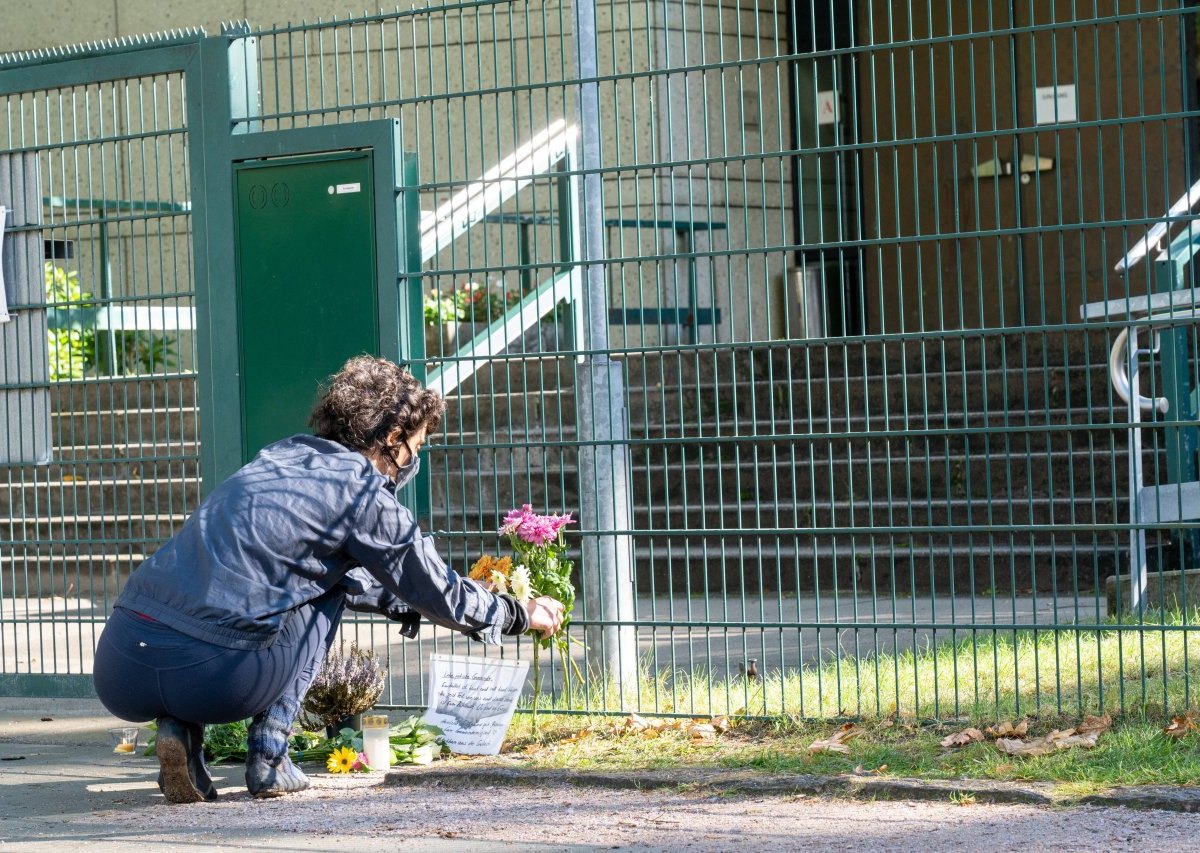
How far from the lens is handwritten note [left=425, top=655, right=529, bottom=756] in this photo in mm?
5156

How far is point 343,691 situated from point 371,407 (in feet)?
3.64

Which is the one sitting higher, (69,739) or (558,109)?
(558,109)

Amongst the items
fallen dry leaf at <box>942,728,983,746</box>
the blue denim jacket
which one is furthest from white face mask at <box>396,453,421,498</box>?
fallen dry leaf at <box>942,728,983,746</box>

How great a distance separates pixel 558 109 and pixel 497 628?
6741 mm

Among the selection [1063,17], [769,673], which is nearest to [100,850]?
[769,673]

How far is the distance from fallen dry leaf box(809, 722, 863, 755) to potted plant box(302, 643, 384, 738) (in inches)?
55.8

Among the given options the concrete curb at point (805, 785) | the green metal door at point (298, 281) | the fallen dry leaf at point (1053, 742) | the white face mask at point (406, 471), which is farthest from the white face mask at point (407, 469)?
the fallen dry leaf at point (1053, 742)

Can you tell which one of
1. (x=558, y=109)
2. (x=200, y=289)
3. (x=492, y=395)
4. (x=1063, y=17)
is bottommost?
(x=492, y=395)

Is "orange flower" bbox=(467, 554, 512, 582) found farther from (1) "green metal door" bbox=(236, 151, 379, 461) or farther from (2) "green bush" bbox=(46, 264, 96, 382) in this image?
(2) "green bush" bbox=(46, 264, 96, 382)

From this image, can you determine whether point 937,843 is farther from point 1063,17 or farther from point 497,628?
point 1063,17

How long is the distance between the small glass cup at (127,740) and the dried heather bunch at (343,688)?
28.1 inches

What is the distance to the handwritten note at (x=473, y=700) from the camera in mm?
5156

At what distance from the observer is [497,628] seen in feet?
15.0

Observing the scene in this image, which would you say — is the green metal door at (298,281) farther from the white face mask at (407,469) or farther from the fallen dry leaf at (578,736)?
the fallen dry leaf at (578,736)
